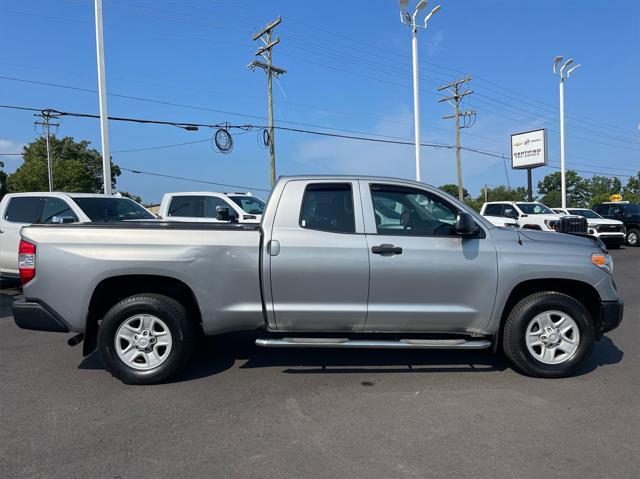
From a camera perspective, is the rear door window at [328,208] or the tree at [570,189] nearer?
the rear door window at [328,208]

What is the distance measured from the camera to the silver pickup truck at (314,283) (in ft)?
14.4

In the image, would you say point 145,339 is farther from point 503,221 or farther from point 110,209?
point 503,221

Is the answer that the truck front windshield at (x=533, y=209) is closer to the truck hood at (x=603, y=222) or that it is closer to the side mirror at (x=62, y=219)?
the truck hood at (x=603, y=222)

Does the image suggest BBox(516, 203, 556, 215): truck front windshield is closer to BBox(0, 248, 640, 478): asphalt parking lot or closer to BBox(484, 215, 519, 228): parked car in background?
BBox(484, 215, 519, 228): parked car in background

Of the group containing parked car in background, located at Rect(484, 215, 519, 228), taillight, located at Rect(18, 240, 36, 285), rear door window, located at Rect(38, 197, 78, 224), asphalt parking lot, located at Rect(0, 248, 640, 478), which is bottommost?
asphalt parking lot, located at Rect(0, 248, 640, 478)

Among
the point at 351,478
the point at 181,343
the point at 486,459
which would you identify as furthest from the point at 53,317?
the point at 486,459

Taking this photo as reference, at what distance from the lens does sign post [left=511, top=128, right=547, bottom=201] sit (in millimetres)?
33562

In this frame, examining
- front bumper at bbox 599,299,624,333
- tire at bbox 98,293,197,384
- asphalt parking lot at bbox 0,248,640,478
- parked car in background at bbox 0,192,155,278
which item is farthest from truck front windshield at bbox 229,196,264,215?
front bumper at bbox 599,299,624,333

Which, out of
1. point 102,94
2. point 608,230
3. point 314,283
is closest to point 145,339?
point 314,283

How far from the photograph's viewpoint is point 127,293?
4.65 metres

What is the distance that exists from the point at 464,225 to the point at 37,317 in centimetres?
391

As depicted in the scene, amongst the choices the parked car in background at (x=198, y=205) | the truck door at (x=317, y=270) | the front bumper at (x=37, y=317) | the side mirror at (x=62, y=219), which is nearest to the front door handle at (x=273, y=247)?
the truck door at (x=317, y=270)

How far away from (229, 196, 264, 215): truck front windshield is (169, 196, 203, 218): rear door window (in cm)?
90

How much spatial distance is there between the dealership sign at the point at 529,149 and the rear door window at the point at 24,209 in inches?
1265
